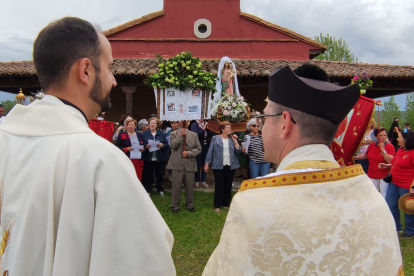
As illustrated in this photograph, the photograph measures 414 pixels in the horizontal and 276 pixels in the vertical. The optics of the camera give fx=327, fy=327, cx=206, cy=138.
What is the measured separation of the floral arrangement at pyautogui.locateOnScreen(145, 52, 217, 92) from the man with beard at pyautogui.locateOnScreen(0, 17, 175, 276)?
5203mm

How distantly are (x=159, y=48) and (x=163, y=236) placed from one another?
47.1 feet

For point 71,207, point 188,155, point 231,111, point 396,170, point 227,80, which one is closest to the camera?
point 71,207

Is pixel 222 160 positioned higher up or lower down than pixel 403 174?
lower down

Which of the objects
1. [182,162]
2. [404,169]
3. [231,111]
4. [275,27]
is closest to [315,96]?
[404,169]

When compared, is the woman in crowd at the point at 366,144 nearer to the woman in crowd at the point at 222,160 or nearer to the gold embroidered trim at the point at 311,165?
the woman in crowd at the point at 222,160

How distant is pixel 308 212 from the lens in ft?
4.32

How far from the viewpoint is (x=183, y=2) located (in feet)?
48.8

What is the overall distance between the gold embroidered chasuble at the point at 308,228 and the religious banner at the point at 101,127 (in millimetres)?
6119

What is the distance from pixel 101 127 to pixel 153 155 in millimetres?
1579

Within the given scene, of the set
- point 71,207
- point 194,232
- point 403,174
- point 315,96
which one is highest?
point 315,96

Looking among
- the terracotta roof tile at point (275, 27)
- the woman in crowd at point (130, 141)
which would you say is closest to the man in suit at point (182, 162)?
the woman in crowd at point (130, 141)

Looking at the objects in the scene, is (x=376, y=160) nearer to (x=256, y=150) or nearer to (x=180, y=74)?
(x=256, y=150)

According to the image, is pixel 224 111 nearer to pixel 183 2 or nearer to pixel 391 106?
pixel 183 2

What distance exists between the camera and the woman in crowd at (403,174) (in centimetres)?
575
